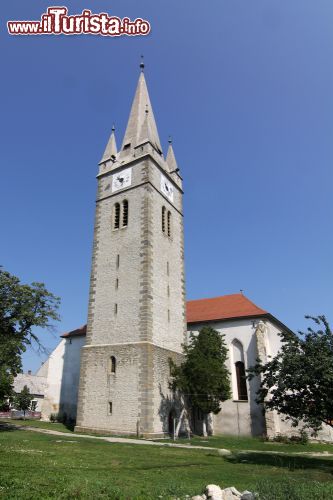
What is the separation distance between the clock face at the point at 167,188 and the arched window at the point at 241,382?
47.7 ft

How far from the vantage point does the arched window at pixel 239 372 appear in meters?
28.2

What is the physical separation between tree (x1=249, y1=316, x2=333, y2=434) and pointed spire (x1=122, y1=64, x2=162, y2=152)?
21.1 metres

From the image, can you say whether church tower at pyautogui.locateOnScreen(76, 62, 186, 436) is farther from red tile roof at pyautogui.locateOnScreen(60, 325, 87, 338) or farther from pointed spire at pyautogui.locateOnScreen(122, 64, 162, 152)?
red tile roof at pyautogui.locateOnScreen(60, 325, 87, 338)

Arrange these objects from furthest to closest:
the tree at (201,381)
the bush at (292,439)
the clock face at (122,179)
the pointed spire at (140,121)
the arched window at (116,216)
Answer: the pointed spire at (140,121), the clock face at (122,179), the arched window at (116,216), the tree at (201,381), the bush at (292,439)

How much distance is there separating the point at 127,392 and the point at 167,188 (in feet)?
55.3

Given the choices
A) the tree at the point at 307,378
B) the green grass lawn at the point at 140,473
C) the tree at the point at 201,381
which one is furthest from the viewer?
the tree at the point at 201,381

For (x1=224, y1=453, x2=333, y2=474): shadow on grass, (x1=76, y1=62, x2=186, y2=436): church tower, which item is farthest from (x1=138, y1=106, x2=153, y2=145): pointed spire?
(x1=224, y1=453, x2=333, y2=474): shadow on grass

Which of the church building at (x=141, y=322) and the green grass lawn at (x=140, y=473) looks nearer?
the green grass lawn at (x=140, y=473)

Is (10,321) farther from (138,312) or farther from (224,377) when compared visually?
(224,377)

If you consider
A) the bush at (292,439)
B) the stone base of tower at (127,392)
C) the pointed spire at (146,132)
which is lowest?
the bush at (292,439)

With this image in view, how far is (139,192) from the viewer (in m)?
28.9

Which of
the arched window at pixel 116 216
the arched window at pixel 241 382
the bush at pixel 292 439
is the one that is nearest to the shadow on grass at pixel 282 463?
the bush at pixel 292 439

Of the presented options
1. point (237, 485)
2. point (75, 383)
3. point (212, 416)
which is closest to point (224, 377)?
point (212, 416)

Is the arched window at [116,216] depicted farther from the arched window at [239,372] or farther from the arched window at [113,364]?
the arched window at [239,372]
